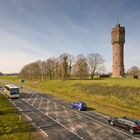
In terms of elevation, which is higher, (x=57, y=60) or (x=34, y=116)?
(x=57, y=60)

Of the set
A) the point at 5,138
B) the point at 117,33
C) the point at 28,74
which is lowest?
the point at 5,138

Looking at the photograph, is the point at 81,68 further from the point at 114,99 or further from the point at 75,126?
the point at 75,126

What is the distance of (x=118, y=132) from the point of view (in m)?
24.6

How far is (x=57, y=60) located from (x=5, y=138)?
95.5 metres

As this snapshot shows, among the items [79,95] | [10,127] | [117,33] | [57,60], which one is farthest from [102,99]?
[57,60]

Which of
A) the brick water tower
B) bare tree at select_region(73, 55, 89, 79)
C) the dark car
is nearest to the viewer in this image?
the dark car

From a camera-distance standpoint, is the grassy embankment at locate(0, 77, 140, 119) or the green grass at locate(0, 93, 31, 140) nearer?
the green grass at locate(0, 93, 31, 140)

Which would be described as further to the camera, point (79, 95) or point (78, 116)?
point (79, 95)

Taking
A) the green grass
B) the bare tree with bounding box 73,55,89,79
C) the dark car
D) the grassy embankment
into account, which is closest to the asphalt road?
the dark car

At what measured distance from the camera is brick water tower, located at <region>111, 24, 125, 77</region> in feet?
286

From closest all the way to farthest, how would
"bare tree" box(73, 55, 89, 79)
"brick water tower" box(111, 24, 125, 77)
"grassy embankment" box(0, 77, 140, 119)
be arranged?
1. "grassy embankment" box(0, 77, 140, 119)
2. "brick water tower" box(111, 24, 125, 77)
3. "bare tree" box(73, 55, 89, 79)

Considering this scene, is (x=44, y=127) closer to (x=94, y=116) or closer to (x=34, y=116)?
(x=34, y=116)

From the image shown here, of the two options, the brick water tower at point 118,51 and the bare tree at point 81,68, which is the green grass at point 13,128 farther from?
the bare tree at point 81,68

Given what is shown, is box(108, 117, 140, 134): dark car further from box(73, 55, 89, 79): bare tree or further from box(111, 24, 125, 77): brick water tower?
box(73, 55, 89, 79): bare tree
